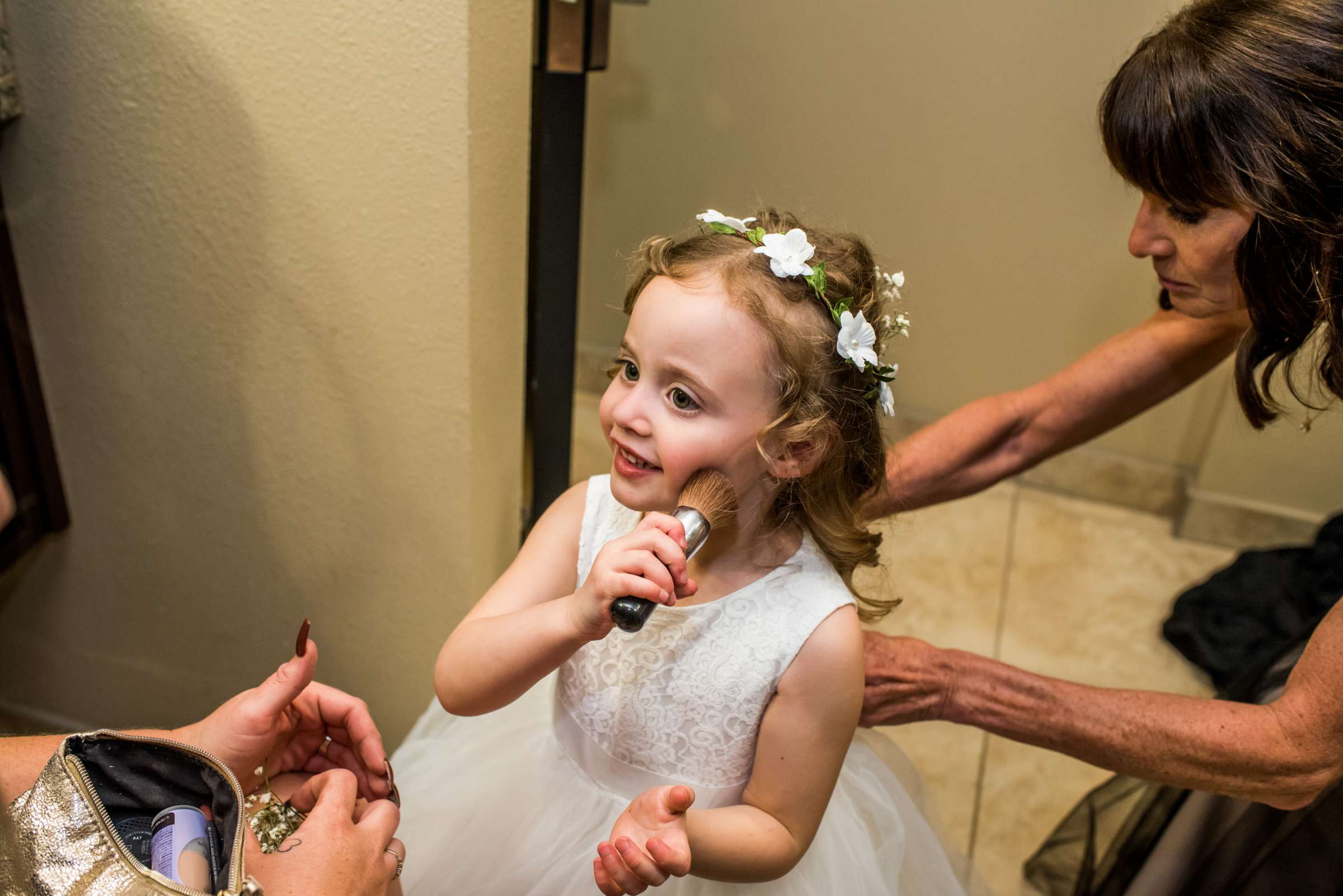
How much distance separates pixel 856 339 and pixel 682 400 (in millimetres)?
127

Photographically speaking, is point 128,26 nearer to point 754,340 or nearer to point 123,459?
point 123,459

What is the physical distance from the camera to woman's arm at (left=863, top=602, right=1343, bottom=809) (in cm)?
85

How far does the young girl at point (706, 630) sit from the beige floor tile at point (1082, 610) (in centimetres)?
66

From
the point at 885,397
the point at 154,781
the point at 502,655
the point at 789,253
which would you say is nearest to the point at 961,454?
the point at 885,397

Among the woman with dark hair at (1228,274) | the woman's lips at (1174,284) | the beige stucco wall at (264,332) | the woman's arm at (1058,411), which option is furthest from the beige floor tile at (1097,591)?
the beige stucco wall at (264,332)

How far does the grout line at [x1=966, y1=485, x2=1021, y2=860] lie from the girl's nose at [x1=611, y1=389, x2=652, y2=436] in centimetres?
103

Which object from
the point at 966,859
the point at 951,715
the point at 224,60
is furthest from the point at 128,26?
the point at 966,859

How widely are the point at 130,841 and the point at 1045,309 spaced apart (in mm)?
1051

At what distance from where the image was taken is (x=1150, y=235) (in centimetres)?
88

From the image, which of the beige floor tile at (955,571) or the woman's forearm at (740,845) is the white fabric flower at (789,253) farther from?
the beige floor tile at (955,571)

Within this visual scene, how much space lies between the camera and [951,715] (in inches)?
37.0

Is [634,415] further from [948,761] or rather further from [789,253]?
[948,761]

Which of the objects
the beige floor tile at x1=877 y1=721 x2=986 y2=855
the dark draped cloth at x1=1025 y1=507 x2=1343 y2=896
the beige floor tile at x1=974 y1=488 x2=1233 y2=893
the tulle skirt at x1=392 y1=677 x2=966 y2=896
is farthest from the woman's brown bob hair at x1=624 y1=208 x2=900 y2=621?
the beige floor tile at x1=974 y1=488 x2=1233 y2=893

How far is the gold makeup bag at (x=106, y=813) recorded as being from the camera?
A: 1.61 ft
